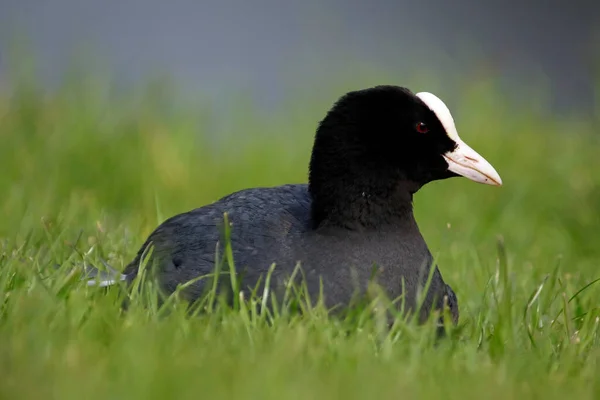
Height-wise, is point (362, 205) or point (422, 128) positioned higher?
A: point (422, 128)

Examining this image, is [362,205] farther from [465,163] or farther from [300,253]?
[465,163]

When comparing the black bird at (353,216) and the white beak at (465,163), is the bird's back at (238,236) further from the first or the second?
the white beak at (465,163)

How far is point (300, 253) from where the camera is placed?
3.31m

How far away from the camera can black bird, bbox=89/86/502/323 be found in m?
3.29

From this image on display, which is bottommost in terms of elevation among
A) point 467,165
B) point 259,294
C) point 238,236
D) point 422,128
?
point 259,294

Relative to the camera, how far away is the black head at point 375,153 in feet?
11.3

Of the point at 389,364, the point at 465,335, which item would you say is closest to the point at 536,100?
the point at 465,335

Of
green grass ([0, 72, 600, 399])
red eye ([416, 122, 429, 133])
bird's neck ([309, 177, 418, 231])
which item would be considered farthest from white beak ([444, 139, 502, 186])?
green grass ([0, 72, 600, 399])

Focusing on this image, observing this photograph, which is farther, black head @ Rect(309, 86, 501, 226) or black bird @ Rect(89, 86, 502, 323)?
black head @ Rect(309, 86, 501, 226)

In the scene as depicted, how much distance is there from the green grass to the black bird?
0.23 m

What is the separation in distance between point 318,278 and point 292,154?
3.39 m

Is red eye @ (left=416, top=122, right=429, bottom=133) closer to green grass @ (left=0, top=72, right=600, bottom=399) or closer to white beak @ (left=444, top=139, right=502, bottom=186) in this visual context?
white beak @ (left=444, top=139, right=502, bottom=186)

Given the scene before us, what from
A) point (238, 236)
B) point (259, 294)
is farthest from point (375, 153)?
point (259, 294)

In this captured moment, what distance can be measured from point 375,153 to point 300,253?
446 mm
